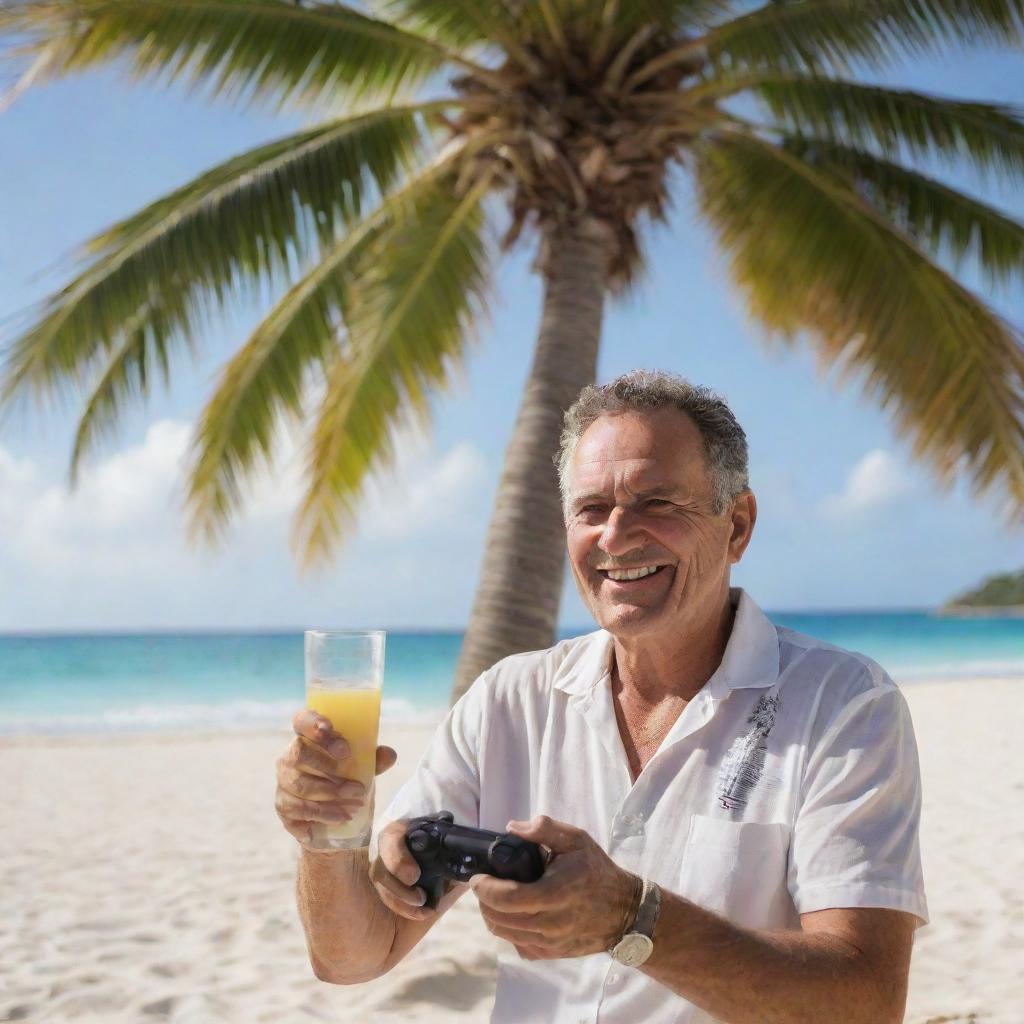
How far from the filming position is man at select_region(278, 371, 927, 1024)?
1742 mm

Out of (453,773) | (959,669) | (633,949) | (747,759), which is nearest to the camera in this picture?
(633,949)

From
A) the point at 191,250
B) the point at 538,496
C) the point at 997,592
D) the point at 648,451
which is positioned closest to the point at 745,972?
the point at 648,451

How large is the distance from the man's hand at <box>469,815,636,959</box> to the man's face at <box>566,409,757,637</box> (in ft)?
2.21

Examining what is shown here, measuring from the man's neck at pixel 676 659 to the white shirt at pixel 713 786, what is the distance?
0.06 meters

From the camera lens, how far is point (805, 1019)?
5.76 ft

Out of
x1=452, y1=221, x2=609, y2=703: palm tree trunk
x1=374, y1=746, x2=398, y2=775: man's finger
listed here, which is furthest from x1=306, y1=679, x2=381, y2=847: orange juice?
x1=452, y1=221, x2=609, y2=703: palm tree trunk

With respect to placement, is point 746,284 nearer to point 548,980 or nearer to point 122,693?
point 548,980

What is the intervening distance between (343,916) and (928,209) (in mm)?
6893

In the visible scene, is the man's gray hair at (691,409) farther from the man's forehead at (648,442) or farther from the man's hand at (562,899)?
the man's hand at (562,899)

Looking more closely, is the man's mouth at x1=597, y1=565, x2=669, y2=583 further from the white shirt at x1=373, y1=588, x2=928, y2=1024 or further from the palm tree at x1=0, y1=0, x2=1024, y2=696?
the palm tree at x1=0, y1=0, x2=1024, y2=696

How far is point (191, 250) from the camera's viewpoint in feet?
22.4

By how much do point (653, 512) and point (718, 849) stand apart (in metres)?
0.65

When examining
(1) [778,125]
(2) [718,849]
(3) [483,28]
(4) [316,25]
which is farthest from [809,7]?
(2) [718,849]

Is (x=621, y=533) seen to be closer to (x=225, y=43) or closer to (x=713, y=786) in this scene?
(x=713, y=786)
